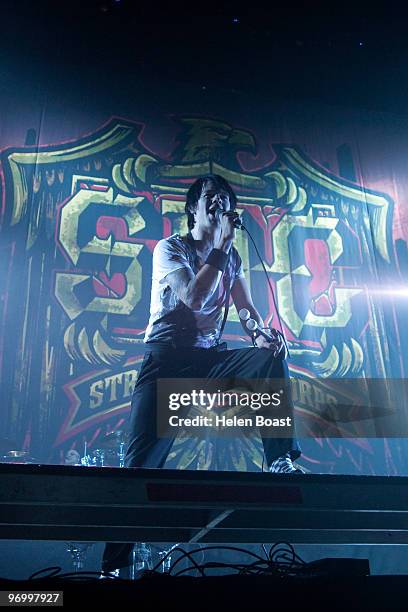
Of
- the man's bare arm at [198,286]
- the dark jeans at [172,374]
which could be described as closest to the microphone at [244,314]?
the man's bare arm at [198,286]

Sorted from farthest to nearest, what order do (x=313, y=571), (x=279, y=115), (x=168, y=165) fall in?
(x=279, y=115), (x=168, y=165), (x=313, y=571)

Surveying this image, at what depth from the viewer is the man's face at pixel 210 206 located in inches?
154

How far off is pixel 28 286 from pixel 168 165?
1.41 m

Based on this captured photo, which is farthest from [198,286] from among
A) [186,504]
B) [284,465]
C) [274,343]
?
[186,504]

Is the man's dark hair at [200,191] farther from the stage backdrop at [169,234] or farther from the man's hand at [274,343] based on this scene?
the man's hand at [274,343]

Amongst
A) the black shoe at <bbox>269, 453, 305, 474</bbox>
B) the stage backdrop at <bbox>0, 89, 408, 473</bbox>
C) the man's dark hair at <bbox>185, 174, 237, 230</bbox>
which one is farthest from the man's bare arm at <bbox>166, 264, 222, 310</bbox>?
the black shoe at <bbox>269, 453, 305, 474</bbox>

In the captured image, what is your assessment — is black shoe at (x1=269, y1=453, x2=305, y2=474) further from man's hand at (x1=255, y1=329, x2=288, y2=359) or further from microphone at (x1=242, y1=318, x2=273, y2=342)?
microphone at (x1=242, y1=318, x2=273, y2=342)

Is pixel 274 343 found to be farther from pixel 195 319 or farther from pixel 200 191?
pixel 200 191

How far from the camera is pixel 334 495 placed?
1317 millimetres

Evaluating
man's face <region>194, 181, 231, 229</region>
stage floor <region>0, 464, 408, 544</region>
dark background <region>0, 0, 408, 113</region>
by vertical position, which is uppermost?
dark background <region>0, 0, 408, 113</region>

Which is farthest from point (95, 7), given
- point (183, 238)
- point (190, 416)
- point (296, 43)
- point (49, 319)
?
point (190, 416)

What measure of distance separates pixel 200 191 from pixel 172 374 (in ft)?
4.89

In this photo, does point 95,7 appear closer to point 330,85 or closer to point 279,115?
point 279,115

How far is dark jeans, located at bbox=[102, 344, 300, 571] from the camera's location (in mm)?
2803
